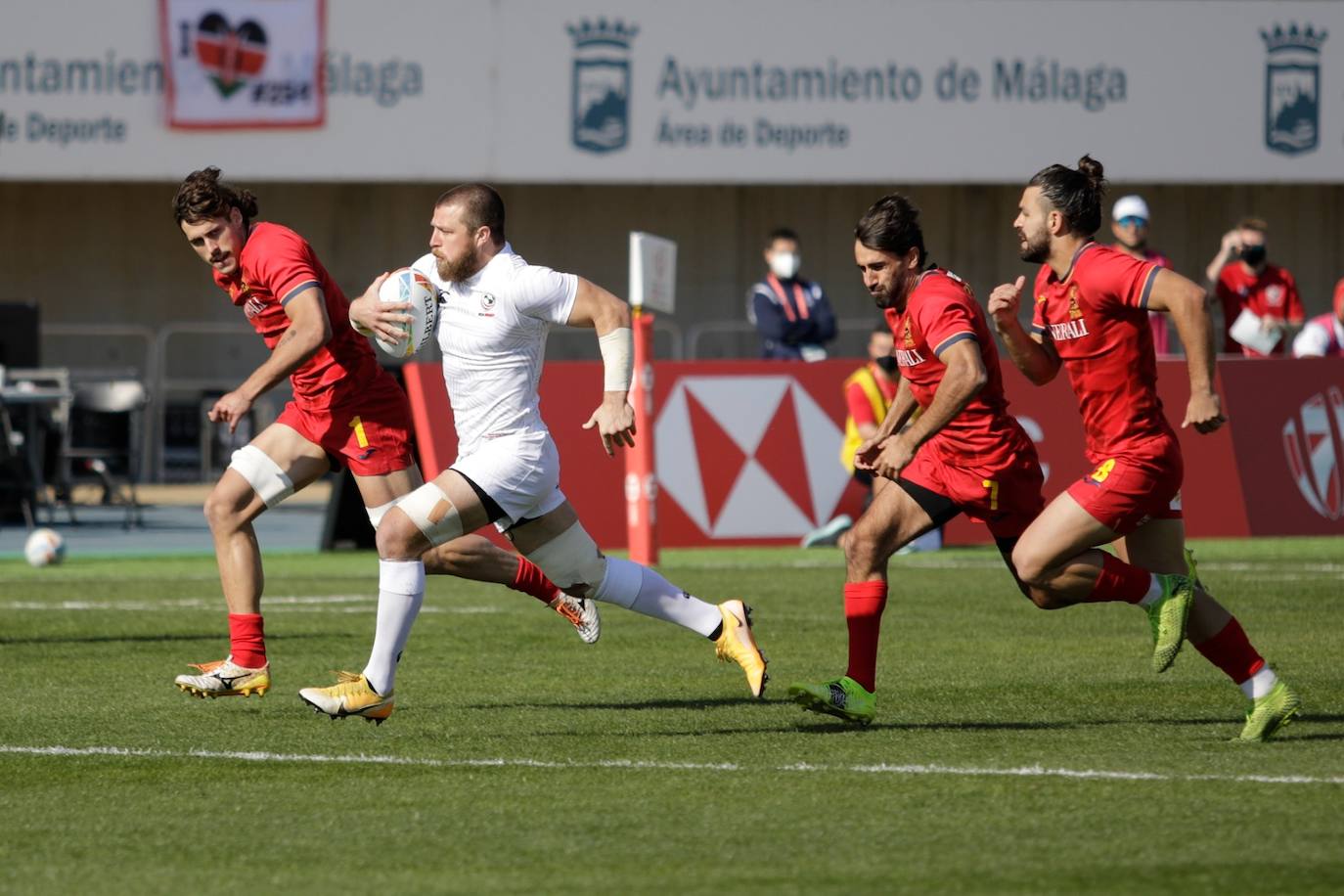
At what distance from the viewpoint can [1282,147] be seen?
26734 millimetres

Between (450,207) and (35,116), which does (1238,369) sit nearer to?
(450,207)

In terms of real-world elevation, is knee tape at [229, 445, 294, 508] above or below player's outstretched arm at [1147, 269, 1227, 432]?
below

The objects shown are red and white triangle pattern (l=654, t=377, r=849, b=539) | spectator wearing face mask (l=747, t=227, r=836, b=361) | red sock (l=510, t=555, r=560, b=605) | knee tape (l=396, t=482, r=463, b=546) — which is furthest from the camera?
spectator wearing face mask (l=747, t=227, r=836, b=361)

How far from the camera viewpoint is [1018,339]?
7.93 m

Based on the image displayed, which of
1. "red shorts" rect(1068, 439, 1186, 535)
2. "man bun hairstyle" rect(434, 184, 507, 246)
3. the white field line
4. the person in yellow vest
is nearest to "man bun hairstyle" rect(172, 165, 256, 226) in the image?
"man bun hairstyle" rect(434, 184, 507, 246)

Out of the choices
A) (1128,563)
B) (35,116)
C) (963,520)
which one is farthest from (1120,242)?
(35,116)

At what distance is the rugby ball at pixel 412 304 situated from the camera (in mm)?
7941

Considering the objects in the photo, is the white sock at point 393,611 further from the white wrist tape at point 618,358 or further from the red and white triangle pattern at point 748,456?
the red and white triangle pattern at point 748,456

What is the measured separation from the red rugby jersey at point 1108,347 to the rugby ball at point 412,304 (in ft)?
7.25

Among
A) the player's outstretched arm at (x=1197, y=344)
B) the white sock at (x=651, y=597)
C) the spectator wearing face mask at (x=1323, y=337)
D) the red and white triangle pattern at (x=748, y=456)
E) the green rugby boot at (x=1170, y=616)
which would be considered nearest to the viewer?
the player's outstretched arm at (x=1197, y=344)

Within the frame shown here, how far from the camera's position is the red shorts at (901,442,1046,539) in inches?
319

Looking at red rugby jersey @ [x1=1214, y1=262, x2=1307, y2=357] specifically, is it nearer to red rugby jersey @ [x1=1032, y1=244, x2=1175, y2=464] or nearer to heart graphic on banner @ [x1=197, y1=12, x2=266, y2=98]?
heart graphic on banner @ [x1=197, y1=12, x2=266, y2=98]

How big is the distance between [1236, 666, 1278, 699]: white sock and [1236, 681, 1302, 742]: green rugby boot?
0.9 inches

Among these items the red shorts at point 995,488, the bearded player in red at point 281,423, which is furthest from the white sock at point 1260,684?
the bearded player in red at point 281,423
